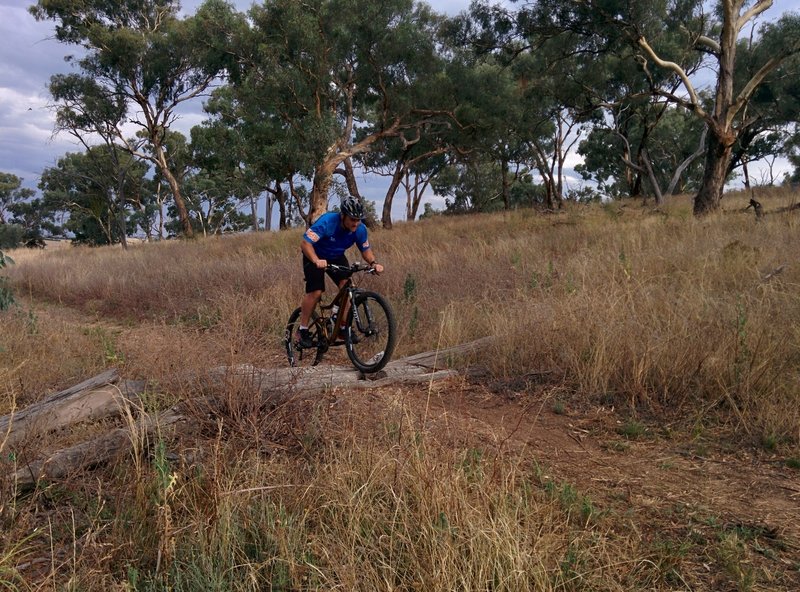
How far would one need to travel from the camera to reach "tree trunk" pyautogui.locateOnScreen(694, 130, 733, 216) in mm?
12992

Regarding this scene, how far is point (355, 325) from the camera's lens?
5730mm

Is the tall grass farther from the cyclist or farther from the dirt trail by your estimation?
the cyclist

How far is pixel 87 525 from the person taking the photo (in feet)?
8.84

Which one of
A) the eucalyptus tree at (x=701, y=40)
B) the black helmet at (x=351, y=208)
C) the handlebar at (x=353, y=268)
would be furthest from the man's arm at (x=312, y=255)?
the eucalyptus tree at (x=701, y=40)

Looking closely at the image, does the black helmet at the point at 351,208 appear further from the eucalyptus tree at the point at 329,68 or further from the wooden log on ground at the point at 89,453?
the eucalyptus tree at the point at 329,68

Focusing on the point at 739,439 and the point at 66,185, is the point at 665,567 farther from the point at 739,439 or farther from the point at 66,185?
the point at 66,185

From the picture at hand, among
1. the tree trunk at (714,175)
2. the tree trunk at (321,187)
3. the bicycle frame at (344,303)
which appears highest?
the tree trunk at (321,187)

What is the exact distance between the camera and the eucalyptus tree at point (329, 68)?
18312 mm

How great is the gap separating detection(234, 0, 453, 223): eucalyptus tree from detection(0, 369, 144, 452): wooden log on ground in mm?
14459

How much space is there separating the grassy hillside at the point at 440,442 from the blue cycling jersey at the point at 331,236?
1267 millimetres

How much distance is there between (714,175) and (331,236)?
37.5 ft

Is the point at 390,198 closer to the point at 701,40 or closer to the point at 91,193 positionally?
the point at 701,40

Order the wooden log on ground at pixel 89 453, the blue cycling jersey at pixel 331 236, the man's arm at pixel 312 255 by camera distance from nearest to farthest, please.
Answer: the wooden log on ground at pixel 89 453 → the man's arm at pixel 312 255 → the blue cycling jersey at pixel 331 236

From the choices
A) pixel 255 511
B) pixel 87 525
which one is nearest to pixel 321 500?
pixel 255 511
